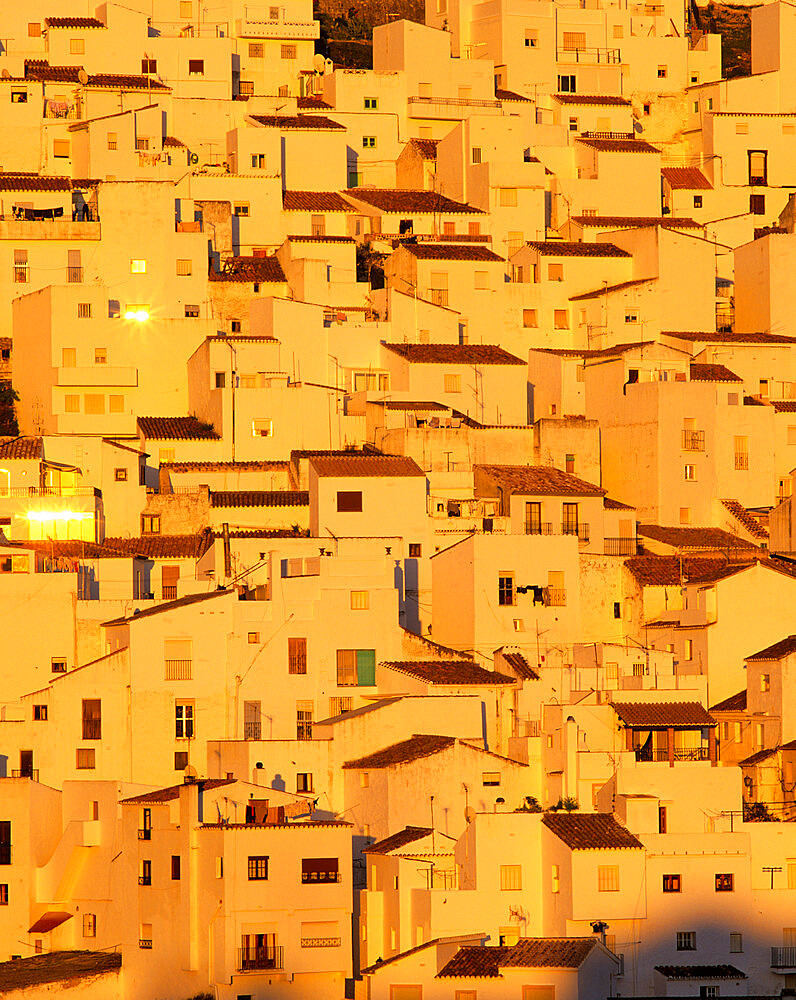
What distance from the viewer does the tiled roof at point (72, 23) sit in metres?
75.1

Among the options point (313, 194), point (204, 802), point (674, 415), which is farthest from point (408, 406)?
point (204, 802)

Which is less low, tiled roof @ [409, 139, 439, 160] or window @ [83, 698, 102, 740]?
tiled roof @ [409, 139, 439, 160]

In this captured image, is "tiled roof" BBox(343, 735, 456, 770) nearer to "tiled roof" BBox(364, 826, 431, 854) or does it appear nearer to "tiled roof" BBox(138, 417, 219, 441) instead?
"tiled roof" BBox(364, 826, 431, 854)

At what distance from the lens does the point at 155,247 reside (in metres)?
64.9

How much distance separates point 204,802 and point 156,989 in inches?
141

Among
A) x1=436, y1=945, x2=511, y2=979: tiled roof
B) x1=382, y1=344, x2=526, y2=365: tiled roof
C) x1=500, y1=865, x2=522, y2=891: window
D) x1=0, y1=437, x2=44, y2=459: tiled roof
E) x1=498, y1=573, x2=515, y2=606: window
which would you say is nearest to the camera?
x1=436, y1=945, x2=511, y2=979: tiled roof

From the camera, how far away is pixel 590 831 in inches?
1756

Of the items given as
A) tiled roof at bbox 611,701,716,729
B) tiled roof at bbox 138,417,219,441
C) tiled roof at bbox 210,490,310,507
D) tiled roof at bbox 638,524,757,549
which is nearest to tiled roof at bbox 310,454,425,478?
tiled roof at bbox 210,490,310,507

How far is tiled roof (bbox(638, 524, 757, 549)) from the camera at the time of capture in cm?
5838

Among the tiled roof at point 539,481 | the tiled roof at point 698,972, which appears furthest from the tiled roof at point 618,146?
the tiled roof at point 698,972

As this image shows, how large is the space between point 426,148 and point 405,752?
2986 centimetres

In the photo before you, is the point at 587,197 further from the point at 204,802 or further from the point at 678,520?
the point at 204,802

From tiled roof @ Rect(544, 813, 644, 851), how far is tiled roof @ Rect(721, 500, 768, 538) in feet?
52.2

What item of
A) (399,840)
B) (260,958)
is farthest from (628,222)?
(260,958)
